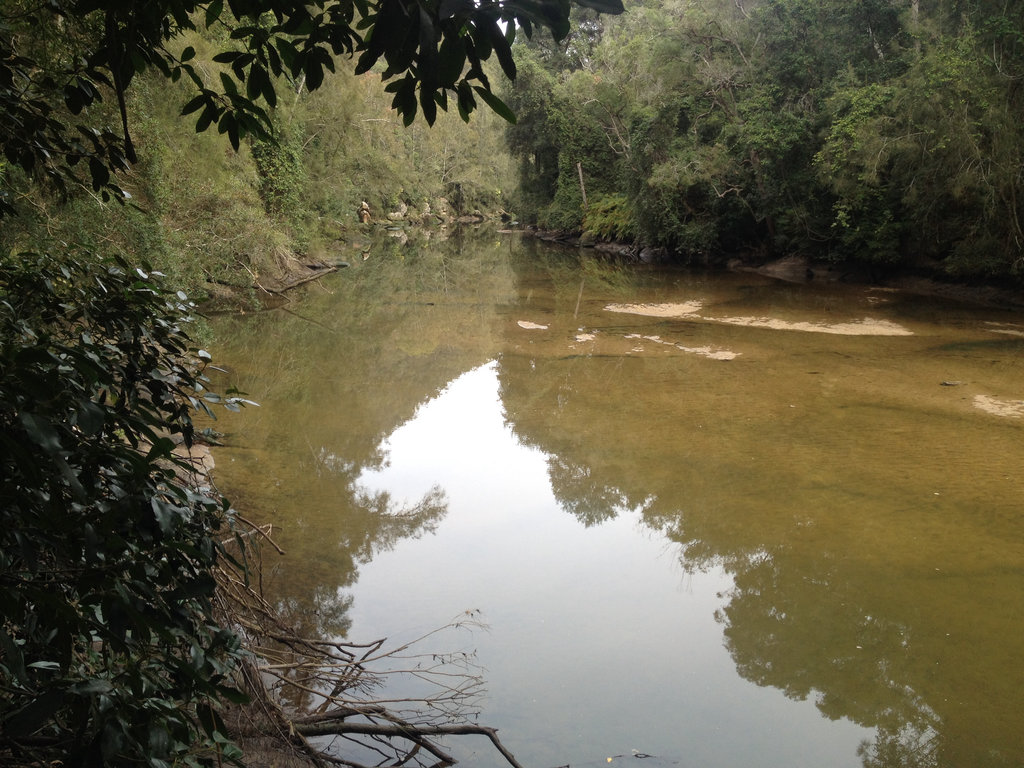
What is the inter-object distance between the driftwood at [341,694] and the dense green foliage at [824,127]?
45.8ft

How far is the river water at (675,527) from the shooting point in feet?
14.3

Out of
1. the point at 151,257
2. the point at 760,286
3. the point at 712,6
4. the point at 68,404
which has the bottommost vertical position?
the point at 760,286

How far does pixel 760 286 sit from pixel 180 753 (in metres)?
20.5

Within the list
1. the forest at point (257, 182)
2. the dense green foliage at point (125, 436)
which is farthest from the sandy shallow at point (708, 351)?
the dense green foliage at point (125, 436)

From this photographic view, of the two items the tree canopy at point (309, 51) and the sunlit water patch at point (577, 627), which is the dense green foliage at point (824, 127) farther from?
the tree canopy at point (309, 51)

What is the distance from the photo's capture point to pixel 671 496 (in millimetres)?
7250

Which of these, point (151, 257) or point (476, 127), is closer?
point (151, 257)

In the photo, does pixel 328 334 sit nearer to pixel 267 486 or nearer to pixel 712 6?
pixel 267 486

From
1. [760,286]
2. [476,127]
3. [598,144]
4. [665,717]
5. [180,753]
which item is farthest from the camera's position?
[476,127]

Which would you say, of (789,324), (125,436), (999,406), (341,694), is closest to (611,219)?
(789,324)

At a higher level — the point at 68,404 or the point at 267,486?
the point at 68,404

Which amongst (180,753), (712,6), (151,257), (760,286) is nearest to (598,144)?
(712,6)

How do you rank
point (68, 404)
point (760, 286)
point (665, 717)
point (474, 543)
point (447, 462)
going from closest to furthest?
point (68, 404) < point (665, 717) < point (474, 543) < point (447, 462) < point (760, 286)

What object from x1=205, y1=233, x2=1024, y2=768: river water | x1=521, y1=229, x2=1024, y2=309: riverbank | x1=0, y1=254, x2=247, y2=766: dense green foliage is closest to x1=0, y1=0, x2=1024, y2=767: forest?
x1=0, y1=254, x2=247, y2=766: dense green foliage
